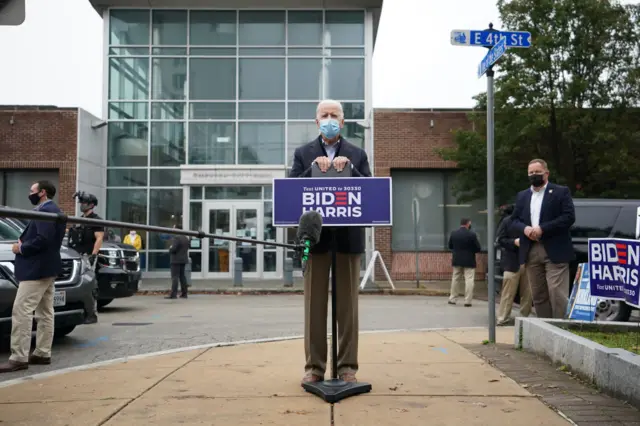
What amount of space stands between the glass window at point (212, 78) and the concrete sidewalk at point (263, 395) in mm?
19001

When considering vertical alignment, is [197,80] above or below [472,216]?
above

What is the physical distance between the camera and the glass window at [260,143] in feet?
78.6

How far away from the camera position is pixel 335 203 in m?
4.43

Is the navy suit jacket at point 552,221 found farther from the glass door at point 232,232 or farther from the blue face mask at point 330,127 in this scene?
the glass door at point 232,232

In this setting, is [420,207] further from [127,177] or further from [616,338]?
[616,338]

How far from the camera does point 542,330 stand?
5.84 m

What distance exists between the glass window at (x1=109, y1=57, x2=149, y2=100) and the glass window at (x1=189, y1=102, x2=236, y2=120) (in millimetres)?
1892

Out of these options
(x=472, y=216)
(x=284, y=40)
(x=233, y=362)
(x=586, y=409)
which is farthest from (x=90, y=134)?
(x=586, y=409)

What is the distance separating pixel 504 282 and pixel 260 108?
15.8m

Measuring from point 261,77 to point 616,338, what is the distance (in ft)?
66.3

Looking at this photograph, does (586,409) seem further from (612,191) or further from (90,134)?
(90,134)

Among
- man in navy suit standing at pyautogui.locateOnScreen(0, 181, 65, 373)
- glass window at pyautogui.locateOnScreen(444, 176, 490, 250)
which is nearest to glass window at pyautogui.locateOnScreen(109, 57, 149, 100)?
glass window at pyautogui.locateOnScreen(444, 176, 490, 250)

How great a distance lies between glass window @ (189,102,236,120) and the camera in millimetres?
24203

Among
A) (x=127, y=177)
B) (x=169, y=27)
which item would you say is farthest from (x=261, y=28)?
(x=127, y=177)
